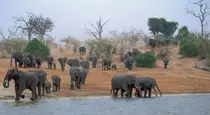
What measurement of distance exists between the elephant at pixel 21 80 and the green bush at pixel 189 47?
37.3m

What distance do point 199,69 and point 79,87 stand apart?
2320 cm

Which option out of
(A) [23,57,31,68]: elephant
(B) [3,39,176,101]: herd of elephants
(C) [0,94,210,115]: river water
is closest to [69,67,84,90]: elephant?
(B) [3,39,176,101]: herd of elephants

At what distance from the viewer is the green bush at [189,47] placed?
185 ft

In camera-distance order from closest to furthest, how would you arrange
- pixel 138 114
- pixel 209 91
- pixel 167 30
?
pixel 138 114 < pixel 209 91 < pixel 167 30

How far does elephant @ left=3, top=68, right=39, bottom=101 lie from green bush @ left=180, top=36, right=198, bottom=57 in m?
37.3

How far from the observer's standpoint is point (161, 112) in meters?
19.0

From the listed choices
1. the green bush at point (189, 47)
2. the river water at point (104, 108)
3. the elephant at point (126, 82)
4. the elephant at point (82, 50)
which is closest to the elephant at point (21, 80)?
the river water at point (104, 108)

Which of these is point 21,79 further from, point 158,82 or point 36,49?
point 36,49

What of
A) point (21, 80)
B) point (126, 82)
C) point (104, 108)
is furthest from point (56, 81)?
point (104, 108)

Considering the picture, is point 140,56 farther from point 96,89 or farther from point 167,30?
point 167,30

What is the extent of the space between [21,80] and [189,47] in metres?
38.7

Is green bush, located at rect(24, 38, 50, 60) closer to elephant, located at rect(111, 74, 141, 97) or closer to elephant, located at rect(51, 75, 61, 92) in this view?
elephant, located at rect(51, 75, 61, 92)

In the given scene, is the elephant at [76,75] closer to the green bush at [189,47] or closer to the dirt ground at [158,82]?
the dirt ground at [158,82]

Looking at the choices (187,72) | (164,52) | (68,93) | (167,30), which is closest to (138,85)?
(68,93)
